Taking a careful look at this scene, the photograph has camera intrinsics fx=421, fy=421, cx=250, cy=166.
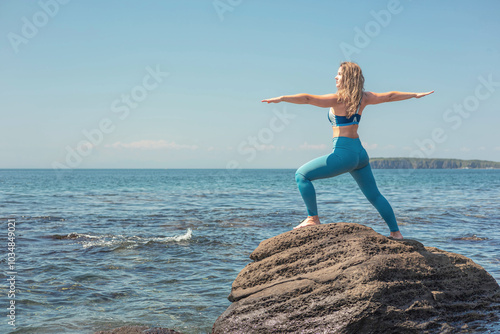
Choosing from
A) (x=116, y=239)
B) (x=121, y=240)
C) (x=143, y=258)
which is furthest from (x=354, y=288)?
(x=116, y=239)

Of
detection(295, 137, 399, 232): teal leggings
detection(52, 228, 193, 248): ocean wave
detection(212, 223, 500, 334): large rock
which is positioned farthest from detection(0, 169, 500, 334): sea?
detection(295, 137, 399, 232): teal leggings

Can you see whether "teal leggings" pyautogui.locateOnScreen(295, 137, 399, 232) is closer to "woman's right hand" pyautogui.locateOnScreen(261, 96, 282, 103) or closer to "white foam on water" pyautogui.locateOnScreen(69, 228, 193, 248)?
"woman's right hand" pyautogui.locateOnScreen(261, 96, 282, 103)

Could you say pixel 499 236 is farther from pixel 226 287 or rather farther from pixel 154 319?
pixel 154 319

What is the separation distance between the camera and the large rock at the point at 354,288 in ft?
17.1

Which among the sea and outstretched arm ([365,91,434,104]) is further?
the sea

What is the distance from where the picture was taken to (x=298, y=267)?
5719 millimetres

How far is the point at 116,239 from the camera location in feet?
47.9

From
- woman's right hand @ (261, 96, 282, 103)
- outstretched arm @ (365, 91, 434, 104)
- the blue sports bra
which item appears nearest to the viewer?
woman's right hand @ (261, 96, 282, 103)

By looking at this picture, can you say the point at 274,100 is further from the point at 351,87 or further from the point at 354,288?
the point at 354,288

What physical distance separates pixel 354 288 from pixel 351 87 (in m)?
2.61

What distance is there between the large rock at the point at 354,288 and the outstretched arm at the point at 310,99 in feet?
5.73

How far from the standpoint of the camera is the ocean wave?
13711mm

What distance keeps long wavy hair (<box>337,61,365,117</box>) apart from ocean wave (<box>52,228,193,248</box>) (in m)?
9.85

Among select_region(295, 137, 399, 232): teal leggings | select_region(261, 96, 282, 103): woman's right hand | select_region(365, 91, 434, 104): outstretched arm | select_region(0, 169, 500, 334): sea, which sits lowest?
select_region(0, 169, 500, 334): sea
